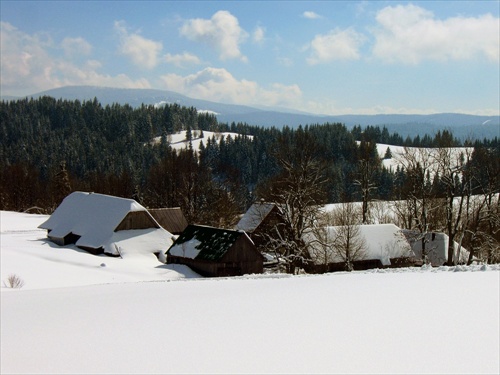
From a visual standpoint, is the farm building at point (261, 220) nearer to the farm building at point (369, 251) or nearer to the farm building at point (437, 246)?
the farm building at point (369, 251)

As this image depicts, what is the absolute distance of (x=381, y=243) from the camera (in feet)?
112

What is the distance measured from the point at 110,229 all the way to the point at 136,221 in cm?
249

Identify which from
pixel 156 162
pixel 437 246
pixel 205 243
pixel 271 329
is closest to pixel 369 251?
pixel 437 246

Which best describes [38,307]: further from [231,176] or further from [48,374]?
[231,176]

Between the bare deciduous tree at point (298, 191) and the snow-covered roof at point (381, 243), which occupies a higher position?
the bare deciduous tree at point (298, 191)

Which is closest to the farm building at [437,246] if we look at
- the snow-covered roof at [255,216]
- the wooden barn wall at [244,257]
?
the snow-covered roof at [255,216]

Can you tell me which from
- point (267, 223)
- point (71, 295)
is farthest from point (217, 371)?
point (267, 223)

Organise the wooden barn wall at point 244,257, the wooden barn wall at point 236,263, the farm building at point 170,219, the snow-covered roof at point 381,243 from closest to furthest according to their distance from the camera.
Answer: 1. the wooden barn wall at point 236,263
2. the wooden barn wall at point 244,257
3. the snow-covered roof at point 381,243
4. the farm building at point 170,219

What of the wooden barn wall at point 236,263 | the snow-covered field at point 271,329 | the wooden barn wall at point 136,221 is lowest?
the wooden barn wall at point 236,263

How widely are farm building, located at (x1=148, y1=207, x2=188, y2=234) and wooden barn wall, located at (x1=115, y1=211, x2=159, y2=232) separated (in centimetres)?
663

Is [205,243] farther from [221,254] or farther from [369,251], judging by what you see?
[369,251]

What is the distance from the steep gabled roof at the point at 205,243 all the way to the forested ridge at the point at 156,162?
8306 millimetres

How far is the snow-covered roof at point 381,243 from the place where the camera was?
33406 mm

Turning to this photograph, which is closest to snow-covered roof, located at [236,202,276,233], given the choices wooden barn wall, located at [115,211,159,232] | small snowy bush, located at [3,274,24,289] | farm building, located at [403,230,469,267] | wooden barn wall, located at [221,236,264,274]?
wooden barn wall, located at [221,236,264,274]
